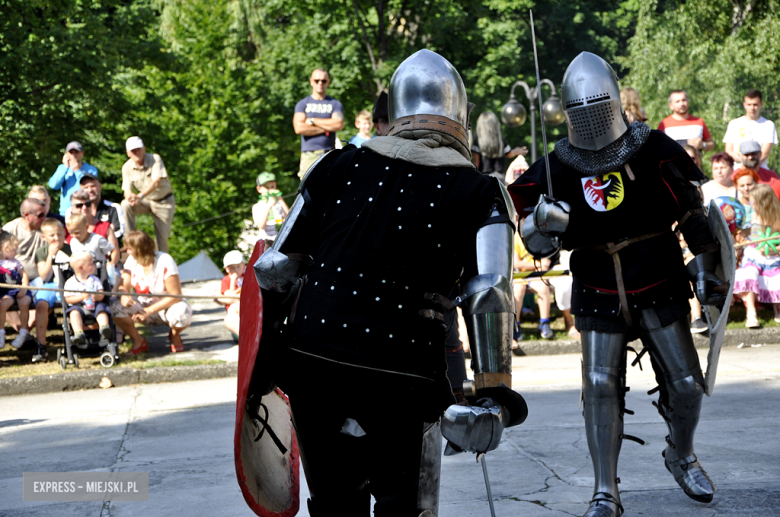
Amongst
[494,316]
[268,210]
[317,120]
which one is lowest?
[494,316]

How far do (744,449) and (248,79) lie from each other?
56.2 feet

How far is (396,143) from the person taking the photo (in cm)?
257

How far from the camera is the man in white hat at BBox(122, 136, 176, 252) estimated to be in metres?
10.1

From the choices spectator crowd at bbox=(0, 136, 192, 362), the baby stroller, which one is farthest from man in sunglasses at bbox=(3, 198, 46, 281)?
the baby stroller

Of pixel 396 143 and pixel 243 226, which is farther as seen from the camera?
pixel 243 226

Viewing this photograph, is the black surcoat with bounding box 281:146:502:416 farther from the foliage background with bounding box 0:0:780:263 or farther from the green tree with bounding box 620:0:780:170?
the green tree with bounding box 620:0:780:170

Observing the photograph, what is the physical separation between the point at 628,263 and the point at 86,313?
18.4 ft

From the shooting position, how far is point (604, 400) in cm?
379

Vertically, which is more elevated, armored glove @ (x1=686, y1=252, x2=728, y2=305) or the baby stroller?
armored glove @ (x1=686, y1=252, x2=728, y2=305)

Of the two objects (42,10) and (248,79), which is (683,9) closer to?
(248,79)

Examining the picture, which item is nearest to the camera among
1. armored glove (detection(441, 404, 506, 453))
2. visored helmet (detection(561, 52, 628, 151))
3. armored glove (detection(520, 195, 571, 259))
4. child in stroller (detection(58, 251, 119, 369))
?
armored glove (detection(441, 404, 506, 453))

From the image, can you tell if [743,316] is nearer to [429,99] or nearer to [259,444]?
[429,99]

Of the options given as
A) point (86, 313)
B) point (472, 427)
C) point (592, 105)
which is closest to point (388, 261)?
point (472, 427)

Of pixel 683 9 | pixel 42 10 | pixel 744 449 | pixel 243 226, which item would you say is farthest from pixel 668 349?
pixel 683 9
